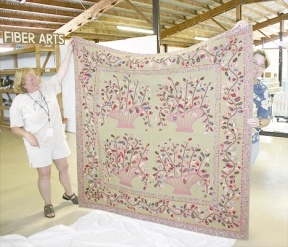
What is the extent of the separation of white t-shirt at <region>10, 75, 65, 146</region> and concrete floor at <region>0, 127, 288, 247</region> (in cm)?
75

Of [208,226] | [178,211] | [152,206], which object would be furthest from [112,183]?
[208,226]

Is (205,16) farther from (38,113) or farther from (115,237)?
(115,237)

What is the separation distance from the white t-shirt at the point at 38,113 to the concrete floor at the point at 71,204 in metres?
0.75

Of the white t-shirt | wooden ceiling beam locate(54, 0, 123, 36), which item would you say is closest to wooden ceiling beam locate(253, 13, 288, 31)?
wooden ceiling beam locate(54, 0, 123, 36)

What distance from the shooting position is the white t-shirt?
105 inches

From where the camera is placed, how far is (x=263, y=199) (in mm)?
3154

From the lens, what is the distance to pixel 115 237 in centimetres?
246

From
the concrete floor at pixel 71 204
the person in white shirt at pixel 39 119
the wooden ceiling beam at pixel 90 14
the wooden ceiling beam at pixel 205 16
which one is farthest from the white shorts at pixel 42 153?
the wooden ceiling beam at pixel 205 16

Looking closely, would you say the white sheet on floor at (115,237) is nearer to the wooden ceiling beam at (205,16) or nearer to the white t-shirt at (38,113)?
the white t-shirt at (38,113)

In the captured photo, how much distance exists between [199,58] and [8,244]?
1995 millimetres

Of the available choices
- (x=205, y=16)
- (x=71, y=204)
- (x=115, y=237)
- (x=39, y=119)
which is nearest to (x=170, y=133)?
(x=115, y=237)

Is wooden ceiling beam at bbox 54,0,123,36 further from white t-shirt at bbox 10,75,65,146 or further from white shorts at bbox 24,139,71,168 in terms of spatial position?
white shorts at bbox 24,139,71,168

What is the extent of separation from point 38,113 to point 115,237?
1.23m

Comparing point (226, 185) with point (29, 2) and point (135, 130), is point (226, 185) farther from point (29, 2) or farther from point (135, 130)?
point (29, 2)
